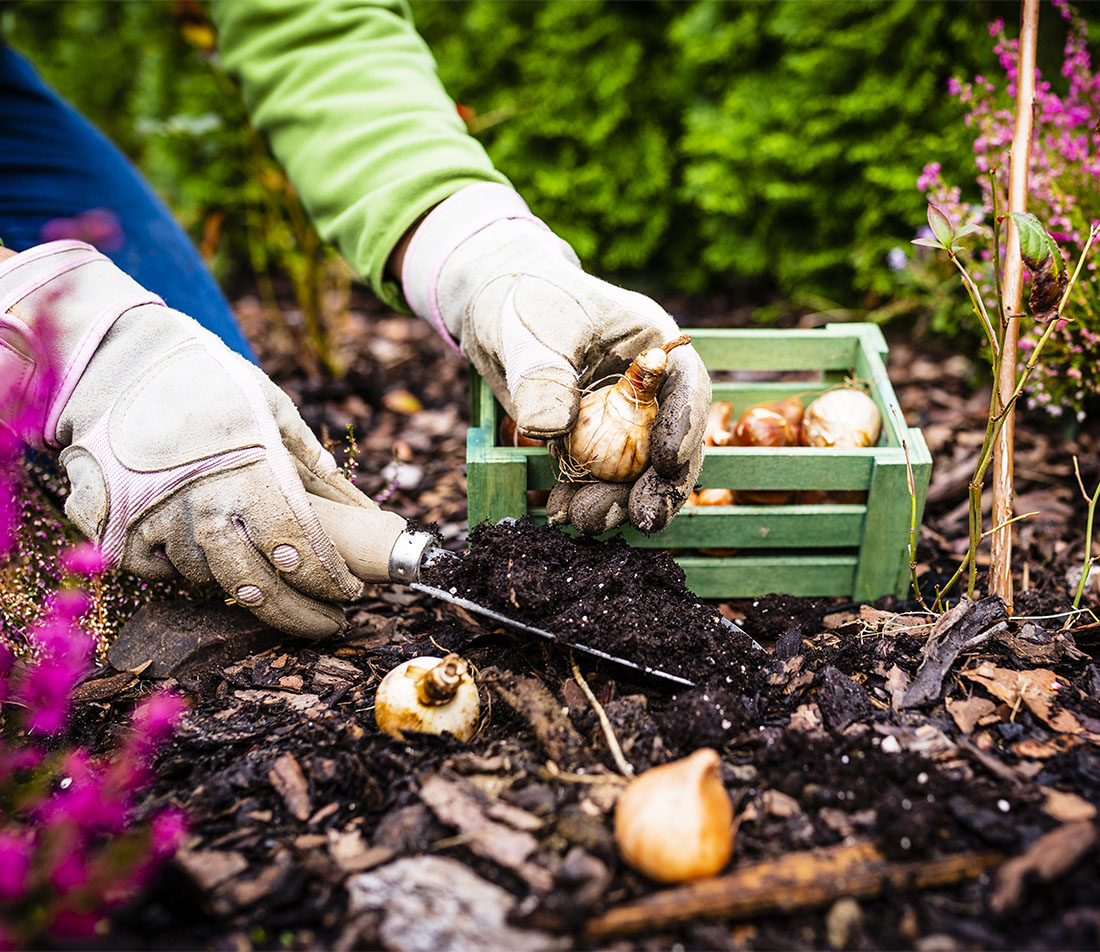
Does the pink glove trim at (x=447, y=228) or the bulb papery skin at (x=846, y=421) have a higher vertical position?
the pink glove trim at (x=447, y=228)

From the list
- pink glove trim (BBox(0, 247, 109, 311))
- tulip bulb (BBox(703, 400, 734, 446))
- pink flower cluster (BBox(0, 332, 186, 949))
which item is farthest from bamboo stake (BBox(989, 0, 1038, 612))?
pink glove trim (BBox(0, 247, 109, 311))

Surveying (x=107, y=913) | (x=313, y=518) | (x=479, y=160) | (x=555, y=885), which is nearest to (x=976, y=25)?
(x=479, y=160)

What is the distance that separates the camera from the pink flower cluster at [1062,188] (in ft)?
7.75

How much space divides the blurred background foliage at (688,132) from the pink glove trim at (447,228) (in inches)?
61.2

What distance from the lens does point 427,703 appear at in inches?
65.1

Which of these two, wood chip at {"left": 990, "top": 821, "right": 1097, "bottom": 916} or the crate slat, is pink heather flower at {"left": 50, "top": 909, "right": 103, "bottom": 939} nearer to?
wood chip at {"left": 990, "top": 821, "right": 1097, "bottom": 916}

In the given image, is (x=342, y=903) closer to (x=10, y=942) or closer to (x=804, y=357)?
(x=10, y=942)

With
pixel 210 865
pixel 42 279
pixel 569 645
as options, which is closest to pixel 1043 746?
pixel 569 645

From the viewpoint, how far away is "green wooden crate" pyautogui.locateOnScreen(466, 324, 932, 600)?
2.00 m

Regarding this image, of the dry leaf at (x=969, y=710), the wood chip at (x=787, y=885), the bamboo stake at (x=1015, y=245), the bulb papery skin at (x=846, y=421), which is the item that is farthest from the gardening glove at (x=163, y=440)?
the bamboo stake at (x=1015, y=245)

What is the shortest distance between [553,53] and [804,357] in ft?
8.42

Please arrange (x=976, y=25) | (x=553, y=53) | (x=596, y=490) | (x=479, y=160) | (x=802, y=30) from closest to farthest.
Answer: (x=596, y=490) → (x=479, y=160) → (x=976, y=25) → (x=802, y=30) → (x=553, y=53)

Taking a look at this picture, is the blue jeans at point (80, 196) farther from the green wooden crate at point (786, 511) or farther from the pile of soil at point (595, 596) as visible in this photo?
the pile of soil at point (595, 596)

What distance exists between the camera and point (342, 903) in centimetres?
136
